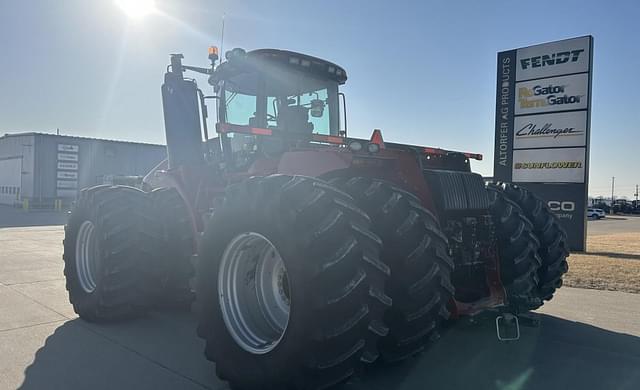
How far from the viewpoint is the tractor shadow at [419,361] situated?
3.99 m

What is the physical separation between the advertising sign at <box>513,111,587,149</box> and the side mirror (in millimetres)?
11564

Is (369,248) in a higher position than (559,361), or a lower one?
higher

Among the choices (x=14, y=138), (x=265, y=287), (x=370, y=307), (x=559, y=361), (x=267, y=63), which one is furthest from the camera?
(x=14, y=138)

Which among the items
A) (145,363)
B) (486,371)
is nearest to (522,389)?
(486,371)

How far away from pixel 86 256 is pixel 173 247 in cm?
141

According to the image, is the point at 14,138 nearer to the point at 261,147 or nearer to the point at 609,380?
the point at 261,147

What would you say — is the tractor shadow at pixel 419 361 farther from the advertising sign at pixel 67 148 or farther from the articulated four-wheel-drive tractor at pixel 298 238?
the advertising sign at pixel 67 148

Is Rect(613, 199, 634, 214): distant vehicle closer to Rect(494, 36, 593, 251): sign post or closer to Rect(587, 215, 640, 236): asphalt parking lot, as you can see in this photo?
Rect(587, 215, 640, 236): asphalt parking lot

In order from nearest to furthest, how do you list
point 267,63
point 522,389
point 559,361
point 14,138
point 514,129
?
point 522,389
point 559,361
point 267,63
point 514,129
point 14,138

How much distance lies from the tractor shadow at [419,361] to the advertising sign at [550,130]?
10.8 meters

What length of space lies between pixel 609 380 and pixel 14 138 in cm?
4129

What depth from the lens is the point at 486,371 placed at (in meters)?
4.25

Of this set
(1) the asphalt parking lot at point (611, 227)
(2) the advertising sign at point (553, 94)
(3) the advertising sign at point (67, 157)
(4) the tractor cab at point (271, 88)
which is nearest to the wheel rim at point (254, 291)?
(4) the tractor cab at point (271, 88)

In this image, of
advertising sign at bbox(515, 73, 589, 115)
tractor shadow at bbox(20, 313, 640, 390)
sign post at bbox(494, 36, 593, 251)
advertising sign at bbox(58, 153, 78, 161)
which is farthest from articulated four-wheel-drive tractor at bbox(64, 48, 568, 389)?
advertising sign at bbox(58, 153, 78, 161)
